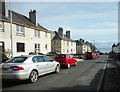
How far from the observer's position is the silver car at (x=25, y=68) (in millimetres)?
10391

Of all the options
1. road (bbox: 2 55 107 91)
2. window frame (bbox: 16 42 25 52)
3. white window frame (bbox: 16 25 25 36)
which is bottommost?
road (bbox: 2 55 107 91)

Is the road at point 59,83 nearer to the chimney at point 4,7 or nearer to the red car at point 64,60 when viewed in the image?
the red car at point 64,60

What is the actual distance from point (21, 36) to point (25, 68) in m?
22.3

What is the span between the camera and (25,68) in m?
10.7

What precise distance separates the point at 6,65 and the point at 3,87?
3.67 feet

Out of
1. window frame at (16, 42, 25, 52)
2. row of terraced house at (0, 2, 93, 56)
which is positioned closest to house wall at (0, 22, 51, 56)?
row of terraced house at (0, 2, 93, 56)

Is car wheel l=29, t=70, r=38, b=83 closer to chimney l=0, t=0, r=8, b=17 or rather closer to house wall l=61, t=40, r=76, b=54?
chimney l=0, t=0, r=8, b=17

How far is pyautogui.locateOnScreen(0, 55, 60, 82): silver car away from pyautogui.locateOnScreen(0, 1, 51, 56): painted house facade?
1437 centimetres

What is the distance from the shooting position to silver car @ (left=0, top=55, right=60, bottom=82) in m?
10.4

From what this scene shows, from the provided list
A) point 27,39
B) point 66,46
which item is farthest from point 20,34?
point 66,46

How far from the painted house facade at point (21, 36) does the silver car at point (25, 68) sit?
1437 cm

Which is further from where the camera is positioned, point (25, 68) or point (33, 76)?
point (33, 76)

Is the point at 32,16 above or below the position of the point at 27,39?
above

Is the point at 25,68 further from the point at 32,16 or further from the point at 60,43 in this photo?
the point at 60,43
